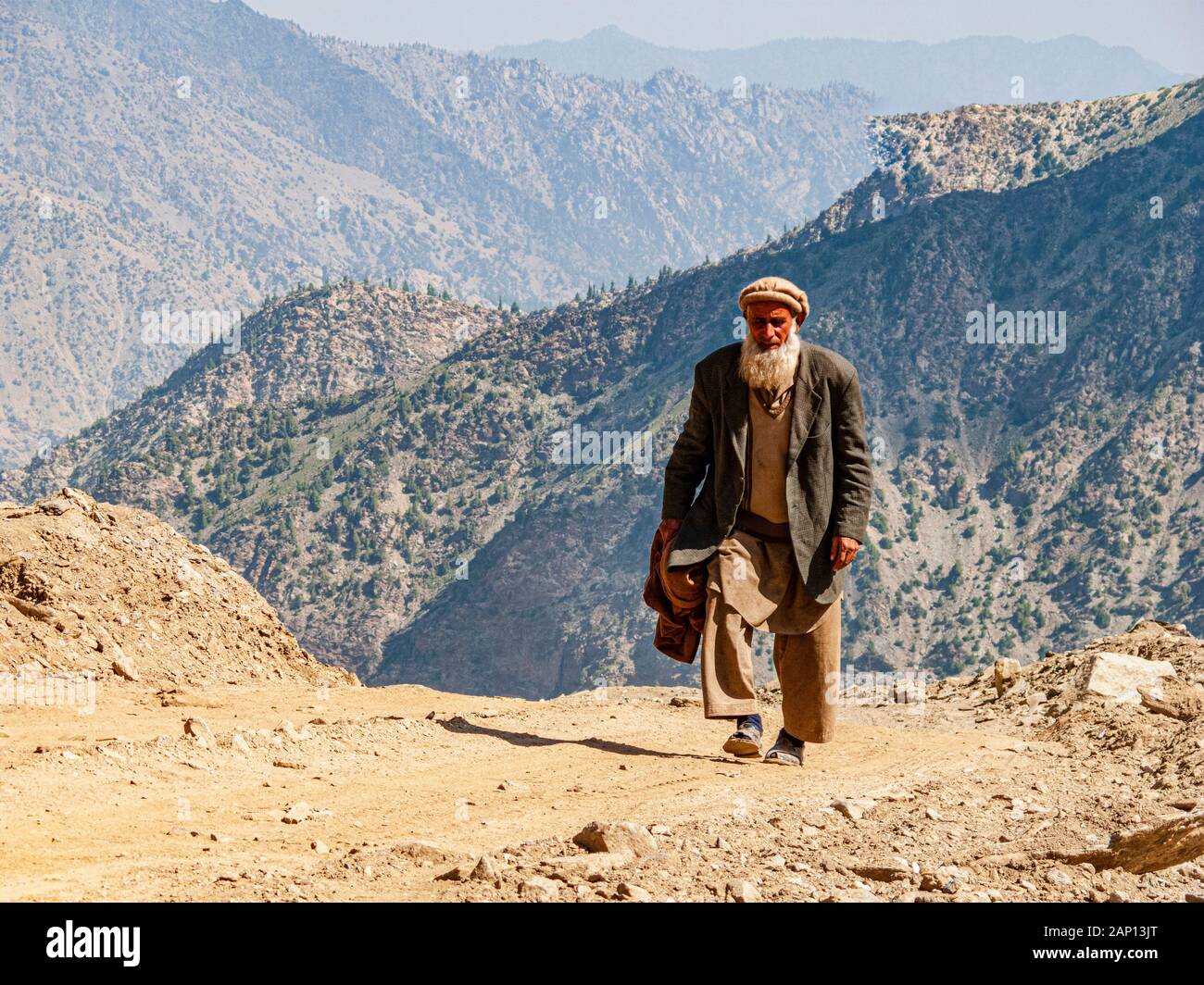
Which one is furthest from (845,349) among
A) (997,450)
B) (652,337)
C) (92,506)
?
(92,506)

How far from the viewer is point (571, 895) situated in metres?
5.73

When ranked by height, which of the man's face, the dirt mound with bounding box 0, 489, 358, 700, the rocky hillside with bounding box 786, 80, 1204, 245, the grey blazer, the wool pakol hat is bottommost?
the dirt mound with bounding box 0, 489, 358, 700

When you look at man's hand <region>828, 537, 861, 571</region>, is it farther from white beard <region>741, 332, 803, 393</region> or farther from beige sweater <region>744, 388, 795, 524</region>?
white beard <region>741, 332, 803, 393</region>

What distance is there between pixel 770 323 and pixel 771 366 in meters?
0.25

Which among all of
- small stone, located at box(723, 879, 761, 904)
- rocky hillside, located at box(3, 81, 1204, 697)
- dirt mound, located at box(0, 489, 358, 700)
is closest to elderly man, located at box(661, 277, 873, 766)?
small stone, located at box(723, 879, 761, 904)

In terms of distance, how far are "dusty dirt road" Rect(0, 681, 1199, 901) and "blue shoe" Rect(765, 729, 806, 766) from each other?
0.80 feet

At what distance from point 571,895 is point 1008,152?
184448 mm

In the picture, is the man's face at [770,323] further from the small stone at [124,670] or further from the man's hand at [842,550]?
the small stone at [124,670]

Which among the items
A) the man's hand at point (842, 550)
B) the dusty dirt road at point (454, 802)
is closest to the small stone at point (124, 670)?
the dusty dirt road at point (454, 802)

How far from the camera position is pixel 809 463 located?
32.0 ft

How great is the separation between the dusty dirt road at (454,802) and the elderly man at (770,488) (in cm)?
87

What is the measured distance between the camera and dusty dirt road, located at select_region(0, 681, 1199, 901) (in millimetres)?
6086

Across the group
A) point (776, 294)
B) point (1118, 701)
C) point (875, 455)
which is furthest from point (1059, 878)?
point (875, 455)
